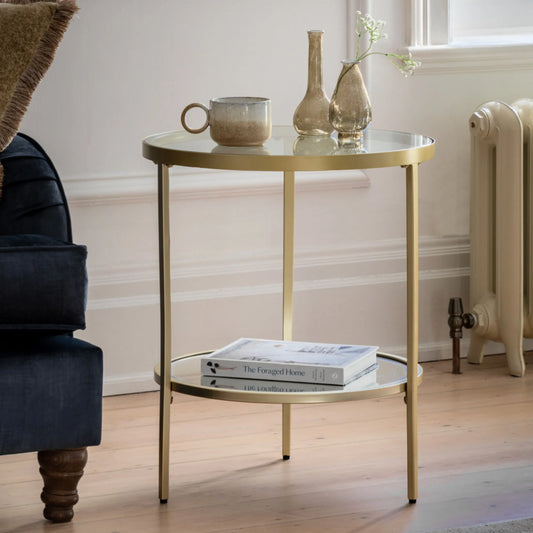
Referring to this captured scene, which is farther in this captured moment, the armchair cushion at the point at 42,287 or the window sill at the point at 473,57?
the window sill at the point at 473,57

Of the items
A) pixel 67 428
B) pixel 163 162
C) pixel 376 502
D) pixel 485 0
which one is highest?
pixel 485 0

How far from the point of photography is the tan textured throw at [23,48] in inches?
75.5

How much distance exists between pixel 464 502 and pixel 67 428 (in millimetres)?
735

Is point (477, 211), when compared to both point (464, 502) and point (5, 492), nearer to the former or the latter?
point (464, 502)

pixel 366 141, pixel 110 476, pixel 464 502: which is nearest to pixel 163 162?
pixel 366 141

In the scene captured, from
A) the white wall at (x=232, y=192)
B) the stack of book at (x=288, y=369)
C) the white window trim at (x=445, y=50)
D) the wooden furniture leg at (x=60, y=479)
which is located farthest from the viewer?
the white window trim at (x=445, y=50)

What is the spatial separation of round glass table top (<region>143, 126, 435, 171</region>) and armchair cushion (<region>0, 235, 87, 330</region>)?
25 centimetres

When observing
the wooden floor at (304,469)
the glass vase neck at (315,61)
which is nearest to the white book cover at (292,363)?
the wooden floor at (304,469)

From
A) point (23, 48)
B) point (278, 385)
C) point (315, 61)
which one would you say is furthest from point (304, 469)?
point (23, 48)

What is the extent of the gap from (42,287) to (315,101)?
632mm

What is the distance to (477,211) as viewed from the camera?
108 inches

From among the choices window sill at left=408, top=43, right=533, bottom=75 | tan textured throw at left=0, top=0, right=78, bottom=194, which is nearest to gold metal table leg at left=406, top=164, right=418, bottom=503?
tan textured throw at left=0, top=0, right=78, bottom=194

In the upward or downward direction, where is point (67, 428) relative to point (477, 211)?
downward

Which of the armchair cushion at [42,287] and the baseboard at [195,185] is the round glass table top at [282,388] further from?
the baseboard at [195,185]
